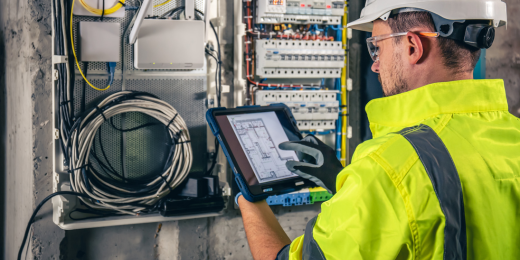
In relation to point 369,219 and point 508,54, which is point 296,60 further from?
point 508,54

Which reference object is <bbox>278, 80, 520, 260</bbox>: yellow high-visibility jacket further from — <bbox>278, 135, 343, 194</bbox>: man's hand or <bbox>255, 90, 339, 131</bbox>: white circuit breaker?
<bbox>255, 90, 339, 131</bbox>: white circuit breaker

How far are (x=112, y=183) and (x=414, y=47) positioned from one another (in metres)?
1.50

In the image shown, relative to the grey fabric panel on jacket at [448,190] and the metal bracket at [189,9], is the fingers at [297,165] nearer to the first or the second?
the grey fabric panel on jacket at [448,190]

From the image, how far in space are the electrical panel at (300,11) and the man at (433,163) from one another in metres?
1.17

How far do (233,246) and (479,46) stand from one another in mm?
1758

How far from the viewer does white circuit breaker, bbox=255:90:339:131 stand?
2.30 meters

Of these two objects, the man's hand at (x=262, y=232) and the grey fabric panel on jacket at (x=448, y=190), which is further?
the man's hand at (x=262, y=232)

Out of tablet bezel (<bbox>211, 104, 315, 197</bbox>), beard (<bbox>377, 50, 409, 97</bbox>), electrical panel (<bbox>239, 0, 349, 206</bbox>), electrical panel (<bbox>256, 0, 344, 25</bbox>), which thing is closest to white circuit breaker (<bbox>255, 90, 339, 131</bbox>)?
electrical panel (<bbox>239, 0, 349, 206</bbox>)

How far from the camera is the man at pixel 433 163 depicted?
82cm

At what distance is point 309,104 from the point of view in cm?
237

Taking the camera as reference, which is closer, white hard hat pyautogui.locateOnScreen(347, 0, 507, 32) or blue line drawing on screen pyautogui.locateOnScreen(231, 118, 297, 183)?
white hard hat pyautogui.locateOnScreen(347, 0, 507, 32)

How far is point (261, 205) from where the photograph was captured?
1496mm

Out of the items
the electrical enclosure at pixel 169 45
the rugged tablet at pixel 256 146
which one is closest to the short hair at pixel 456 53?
the rugged tablet at pixel 256 146

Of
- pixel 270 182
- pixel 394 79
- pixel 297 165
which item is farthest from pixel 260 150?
pixel 394 79
